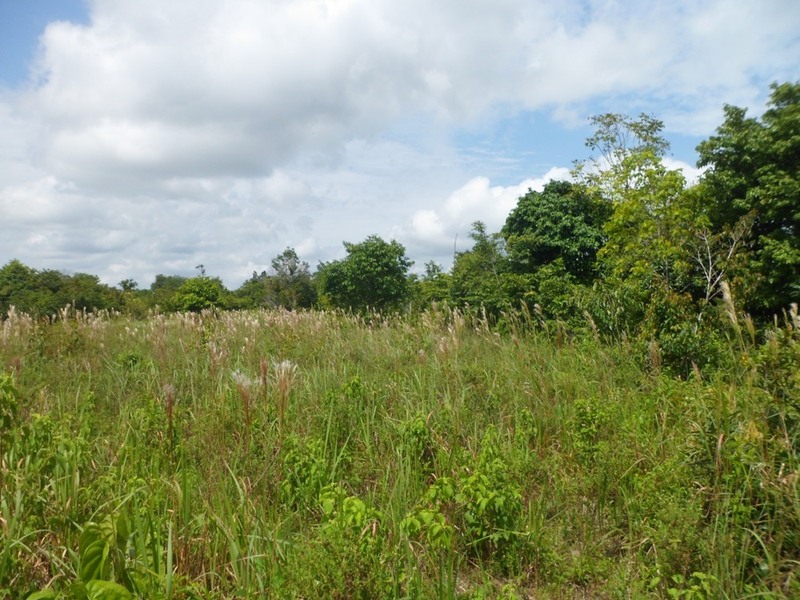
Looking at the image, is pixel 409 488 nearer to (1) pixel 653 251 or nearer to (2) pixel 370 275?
(1) pixel 653 251

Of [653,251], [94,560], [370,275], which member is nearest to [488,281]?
[653,251]

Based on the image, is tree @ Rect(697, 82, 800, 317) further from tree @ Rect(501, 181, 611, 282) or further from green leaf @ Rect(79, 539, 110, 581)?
green leaf @ Rect(79, 539, 110, 581)

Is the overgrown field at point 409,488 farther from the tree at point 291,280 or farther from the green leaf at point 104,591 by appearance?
the tree at point 291,280

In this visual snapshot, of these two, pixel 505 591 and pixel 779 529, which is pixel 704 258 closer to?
pixel 779 529

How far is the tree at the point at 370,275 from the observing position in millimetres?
22891

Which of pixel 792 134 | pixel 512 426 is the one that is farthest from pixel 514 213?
pixel 512 426

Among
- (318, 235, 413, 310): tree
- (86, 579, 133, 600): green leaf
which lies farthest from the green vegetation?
(318, 235, 413, 310): tree

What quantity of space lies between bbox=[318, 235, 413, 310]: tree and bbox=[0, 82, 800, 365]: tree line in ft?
16.9

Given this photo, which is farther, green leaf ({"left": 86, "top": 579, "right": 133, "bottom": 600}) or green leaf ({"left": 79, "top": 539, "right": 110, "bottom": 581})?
green leaf ({"left": 79, "top": 539, "right": 110, "bottom": 581})

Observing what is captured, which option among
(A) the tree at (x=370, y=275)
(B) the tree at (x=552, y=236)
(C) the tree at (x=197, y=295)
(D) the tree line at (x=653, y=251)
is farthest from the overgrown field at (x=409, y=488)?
(C) the tree at (x=197, y=295)

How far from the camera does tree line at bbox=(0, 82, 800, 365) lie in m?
6.82

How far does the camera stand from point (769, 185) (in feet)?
37.4

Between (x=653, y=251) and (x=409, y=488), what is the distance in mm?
5934

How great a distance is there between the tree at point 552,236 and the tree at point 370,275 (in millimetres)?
9095
